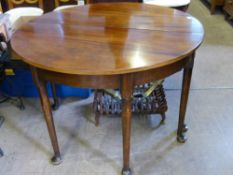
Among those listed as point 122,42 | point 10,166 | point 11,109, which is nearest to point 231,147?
point 122,42

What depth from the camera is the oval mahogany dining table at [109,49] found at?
1087 millimetres

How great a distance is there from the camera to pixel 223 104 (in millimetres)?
A: 2074

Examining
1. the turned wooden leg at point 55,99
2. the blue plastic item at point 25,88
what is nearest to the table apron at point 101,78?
the turned wooden leg at point 55,99

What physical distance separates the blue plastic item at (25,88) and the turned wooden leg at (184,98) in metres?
0.83

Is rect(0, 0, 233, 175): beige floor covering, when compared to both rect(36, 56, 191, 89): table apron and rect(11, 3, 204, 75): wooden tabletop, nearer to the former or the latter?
rect(36, 56, 191, 89): table apron

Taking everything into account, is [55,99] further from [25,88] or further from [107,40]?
[107,40]

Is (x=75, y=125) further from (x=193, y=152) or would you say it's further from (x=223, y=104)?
(x=223, y=104)

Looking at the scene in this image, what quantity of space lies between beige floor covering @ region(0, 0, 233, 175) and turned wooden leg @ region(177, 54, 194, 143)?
0.05m

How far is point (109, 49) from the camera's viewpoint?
3.91 ft

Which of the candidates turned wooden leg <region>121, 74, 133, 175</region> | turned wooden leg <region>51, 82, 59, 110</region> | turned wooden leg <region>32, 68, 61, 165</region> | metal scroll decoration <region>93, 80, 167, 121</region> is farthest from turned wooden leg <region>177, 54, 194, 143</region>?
turned wooden leg <region>51, 82, 59, 110</region>

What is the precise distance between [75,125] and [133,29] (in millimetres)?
872

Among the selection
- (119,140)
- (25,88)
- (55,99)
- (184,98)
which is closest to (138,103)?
(119,140)

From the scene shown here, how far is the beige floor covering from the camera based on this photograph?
1.58 m

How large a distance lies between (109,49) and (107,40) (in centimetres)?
10
